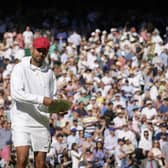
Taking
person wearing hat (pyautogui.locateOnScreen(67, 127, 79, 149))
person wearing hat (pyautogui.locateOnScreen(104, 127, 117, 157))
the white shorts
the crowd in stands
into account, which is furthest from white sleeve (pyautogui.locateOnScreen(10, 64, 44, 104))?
person wearing hat (pyautogui.locateOnScreen(67, 127, 79, 149))

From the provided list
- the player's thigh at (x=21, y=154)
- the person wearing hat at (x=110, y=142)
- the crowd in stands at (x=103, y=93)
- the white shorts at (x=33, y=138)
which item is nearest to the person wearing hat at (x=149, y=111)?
the crowd in stands at (x=103, y=93)

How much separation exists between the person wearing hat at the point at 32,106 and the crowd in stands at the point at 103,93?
6145mm

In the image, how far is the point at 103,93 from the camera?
63.5ft

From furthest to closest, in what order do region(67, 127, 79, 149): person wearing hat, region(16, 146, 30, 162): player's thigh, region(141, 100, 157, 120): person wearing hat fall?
1. region(141, 100, 157, 120): person wearing hat
2. region(67, 127, 79, 149): person wearing hat
3. region(16, 146, 30, 162): player's thigh

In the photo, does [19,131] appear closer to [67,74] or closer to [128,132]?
[128,132]

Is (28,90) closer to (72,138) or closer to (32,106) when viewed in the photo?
(32,106)

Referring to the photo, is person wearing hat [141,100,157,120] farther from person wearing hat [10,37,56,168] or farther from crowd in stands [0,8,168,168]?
person wearing hat [10,37,56,168]

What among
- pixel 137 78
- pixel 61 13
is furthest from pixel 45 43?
pixel 61 13

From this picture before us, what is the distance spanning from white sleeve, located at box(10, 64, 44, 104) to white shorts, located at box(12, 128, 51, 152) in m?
0.36

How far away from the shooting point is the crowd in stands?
15828 millimetres

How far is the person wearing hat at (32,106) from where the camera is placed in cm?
829

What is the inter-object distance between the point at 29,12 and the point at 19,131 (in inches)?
792

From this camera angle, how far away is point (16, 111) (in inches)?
331

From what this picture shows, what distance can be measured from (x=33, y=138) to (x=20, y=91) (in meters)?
0.55
